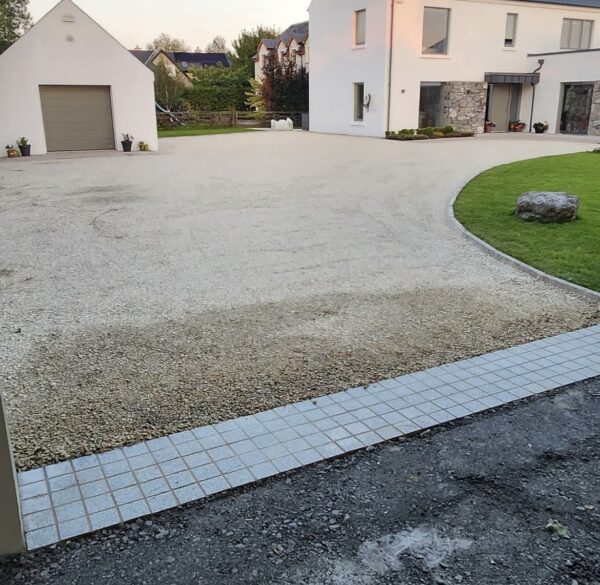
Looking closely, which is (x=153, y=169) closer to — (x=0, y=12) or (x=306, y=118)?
(x=306, y=118)

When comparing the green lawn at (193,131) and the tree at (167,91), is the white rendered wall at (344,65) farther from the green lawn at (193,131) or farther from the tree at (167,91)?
the tree at (167,91)

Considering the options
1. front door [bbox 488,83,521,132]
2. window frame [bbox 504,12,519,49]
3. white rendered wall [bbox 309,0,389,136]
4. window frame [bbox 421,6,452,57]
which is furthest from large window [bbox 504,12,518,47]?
white rendered wall [bbox 309,0,389,136]

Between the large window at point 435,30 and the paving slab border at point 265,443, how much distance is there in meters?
25.4

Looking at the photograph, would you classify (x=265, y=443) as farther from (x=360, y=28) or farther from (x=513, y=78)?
(x=513, y=78)

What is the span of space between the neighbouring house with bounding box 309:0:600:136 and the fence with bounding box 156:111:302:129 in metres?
6.95

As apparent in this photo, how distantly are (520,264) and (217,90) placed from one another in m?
38.9

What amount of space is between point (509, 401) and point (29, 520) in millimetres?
2965

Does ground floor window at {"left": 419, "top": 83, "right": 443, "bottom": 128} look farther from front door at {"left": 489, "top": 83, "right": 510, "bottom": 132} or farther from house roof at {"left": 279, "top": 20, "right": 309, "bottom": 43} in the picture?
house roof at {"left": 279, "top": 20, "right": 309, "bottom": 43}

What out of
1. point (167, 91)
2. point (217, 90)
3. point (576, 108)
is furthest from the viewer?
point (217, 90)

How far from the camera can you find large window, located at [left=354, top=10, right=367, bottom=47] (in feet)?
90.4

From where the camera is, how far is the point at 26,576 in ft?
8.13

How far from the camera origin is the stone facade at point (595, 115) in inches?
1064

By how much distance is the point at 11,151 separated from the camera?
20562mm

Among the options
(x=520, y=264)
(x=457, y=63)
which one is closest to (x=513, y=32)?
(x=457, y=63)
